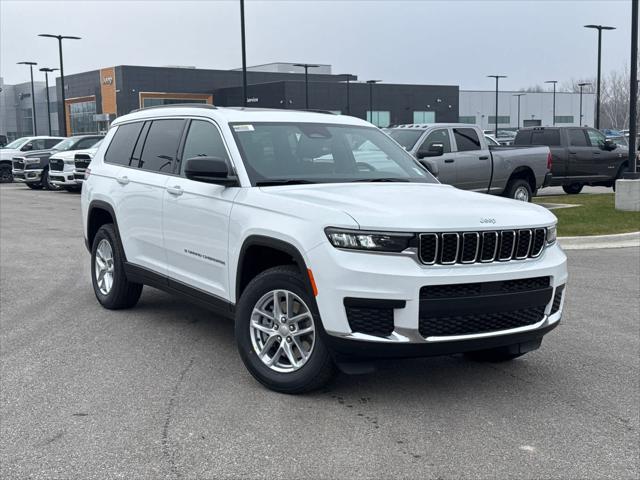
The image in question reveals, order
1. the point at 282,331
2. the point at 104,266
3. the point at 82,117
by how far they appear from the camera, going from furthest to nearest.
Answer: the point at 82,117 < the point at 104,266 < the point at 282,331

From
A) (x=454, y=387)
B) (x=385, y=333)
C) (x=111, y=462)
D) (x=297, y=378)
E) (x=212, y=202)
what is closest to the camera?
(x=111, y=462)

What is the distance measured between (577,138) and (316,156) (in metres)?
17.3

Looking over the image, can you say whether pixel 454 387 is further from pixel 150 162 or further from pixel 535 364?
pixel 150 162

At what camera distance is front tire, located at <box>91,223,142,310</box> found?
757 cm

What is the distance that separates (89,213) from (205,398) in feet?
11.9

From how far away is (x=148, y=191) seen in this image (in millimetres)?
6895

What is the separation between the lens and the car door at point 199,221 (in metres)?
5.80

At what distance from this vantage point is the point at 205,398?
5.18 m

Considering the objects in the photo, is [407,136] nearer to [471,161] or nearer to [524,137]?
[471,161]

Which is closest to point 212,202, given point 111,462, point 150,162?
point 150,162

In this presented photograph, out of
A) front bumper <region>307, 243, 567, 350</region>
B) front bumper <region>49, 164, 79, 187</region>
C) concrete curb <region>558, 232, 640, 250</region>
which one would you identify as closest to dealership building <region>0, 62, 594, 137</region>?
front bumper <region>49, 164, 79, 187</region>

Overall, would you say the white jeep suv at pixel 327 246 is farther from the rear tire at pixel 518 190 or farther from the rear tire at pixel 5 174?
the rear tire at pixel 5 174

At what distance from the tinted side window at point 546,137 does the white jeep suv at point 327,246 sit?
52.3 ft

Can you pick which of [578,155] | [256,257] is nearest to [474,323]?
[256,257]
